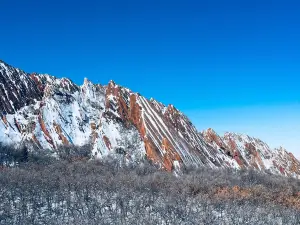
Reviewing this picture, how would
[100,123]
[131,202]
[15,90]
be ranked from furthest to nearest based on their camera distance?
1. [15,90]
2. [100,123]
3. [131,202]

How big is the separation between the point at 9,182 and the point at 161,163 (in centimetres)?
3258

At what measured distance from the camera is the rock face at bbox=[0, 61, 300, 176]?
7169cm

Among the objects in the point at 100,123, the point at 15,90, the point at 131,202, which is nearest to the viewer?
the point at 131,202

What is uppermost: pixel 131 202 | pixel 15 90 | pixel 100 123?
pixel 15 90

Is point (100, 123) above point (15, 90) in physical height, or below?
below

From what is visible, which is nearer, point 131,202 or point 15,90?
point 131,202

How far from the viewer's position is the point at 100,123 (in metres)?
76.3

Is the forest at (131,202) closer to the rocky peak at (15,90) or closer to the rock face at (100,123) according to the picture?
the rock face at (100,123)

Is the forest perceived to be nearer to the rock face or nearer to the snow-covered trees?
the snow-covered trees

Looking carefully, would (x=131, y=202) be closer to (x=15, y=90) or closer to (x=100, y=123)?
(x=100, y=123)

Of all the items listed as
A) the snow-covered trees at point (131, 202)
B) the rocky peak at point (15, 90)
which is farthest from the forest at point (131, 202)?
the rocky peak at point (15, 90)

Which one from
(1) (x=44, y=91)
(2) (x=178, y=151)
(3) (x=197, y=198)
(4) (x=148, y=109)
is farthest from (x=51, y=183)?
(1) (x=44, y=91)

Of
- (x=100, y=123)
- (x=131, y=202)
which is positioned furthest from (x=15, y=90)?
(x=131, y=202)

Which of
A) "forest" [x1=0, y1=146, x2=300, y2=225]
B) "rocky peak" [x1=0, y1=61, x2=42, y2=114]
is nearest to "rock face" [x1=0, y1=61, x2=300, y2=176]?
"rocky peak" [x1=0, y1=61, x2=42, y2=114]
